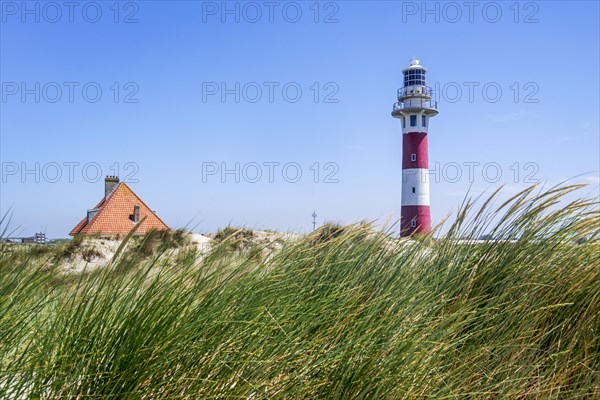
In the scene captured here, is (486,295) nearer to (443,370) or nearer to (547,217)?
(443,370)

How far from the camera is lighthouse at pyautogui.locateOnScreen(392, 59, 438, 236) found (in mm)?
28172

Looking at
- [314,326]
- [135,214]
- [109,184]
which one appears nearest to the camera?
[314,326]

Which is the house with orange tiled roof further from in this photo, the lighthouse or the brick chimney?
the lighthouse

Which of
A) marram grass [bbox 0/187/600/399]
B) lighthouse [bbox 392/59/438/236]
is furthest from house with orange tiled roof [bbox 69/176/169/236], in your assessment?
marram grass [bbox 0/187/600/399]

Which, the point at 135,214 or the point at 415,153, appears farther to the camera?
the point at 415,153

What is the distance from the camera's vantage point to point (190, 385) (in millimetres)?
2203

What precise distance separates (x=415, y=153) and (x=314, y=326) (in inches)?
1047

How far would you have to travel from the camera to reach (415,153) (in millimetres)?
28391

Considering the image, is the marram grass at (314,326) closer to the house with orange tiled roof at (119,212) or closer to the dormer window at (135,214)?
the house with orange tiled roof at (119,212)

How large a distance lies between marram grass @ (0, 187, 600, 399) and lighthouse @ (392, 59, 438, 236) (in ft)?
78.4

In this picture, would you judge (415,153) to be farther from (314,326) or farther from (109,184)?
(314,326)

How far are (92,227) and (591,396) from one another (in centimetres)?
2320

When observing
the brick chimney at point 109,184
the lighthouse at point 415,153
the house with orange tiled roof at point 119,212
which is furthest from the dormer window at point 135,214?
the lighthouse at point 415,153

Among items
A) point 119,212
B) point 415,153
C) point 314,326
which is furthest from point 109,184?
point 314,326
